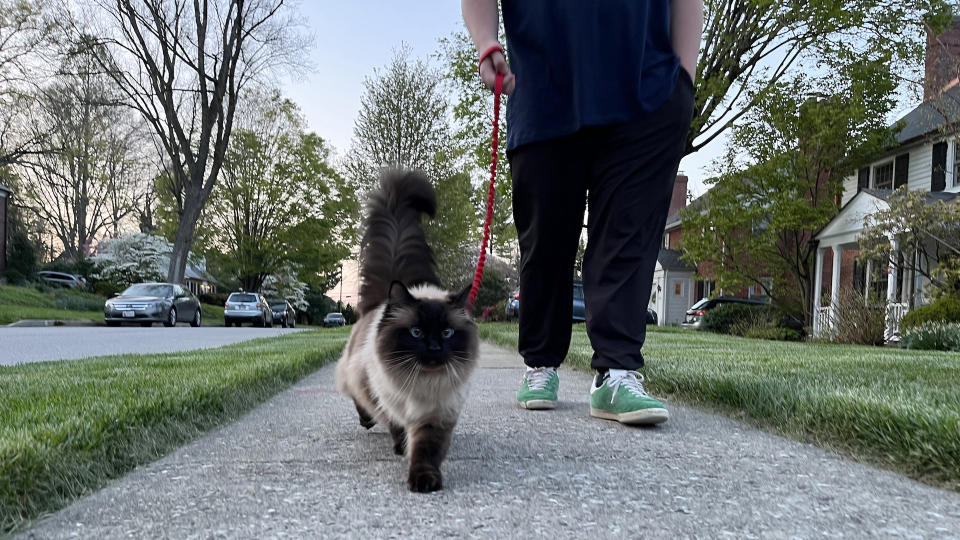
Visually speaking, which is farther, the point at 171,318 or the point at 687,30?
the point at 171,318

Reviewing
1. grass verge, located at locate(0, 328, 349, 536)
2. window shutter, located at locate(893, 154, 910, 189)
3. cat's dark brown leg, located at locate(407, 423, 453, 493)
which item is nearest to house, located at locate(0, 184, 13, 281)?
grass verge, located at locate(0, 328, 349, 536)

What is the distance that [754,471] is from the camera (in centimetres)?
234

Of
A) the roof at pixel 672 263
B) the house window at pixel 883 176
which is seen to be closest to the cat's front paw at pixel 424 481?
the house window at pixel 883 176

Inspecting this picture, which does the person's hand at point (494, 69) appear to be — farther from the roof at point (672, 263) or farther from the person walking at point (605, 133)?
the roof at point (672, 263)

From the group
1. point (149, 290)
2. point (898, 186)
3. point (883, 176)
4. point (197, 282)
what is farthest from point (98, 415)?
point (197, 282)

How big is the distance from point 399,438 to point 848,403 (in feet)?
5.96

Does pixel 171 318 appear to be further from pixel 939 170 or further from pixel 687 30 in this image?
pixel 939 170

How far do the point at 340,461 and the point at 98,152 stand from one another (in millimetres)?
39474

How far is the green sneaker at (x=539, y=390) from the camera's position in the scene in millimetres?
3619

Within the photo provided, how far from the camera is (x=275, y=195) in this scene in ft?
115

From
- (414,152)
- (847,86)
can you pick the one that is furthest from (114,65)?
(847,86)

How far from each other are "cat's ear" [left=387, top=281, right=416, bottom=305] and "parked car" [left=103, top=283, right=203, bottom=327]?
1996 centimetres

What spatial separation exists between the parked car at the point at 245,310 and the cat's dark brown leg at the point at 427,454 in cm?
2630

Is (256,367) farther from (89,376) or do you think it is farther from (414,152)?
(414,152)
